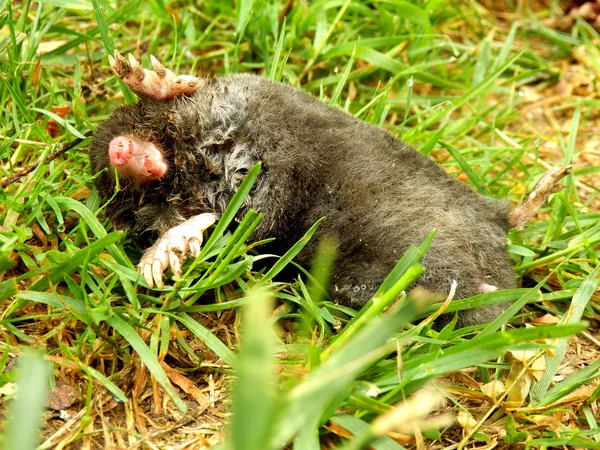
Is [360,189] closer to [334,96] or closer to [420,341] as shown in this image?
[420,341]

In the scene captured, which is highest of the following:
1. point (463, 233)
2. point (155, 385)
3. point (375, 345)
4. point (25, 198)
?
point (375, 345)

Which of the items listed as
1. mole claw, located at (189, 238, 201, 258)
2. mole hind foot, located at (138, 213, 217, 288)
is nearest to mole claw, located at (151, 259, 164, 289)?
mole hind foot, located at (138, 213, 217, 288)

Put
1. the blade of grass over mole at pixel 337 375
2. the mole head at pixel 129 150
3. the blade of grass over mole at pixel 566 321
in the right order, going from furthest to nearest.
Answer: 1. the mole head at pixel 129 150
2. the blade of grass over mole at pixel 566 321
3. the blade of grass over mole at pixel 337 375

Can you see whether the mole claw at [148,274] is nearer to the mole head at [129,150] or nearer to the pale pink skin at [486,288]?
the mole head at [129,150]

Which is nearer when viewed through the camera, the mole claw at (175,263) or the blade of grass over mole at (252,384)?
the blade of grass over mole at (252,384)

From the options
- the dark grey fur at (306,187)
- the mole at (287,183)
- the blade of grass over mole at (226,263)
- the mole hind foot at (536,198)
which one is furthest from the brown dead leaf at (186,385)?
the mole hind foot at (536,198)

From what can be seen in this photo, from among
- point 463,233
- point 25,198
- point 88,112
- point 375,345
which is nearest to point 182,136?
point 25,198

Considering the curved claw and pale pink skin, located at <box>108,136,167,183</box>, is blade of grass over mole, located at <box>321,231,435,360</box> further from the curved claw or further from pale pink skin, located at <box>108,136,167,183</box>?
pale pink skin, located at <box>108,136,167,183</box>

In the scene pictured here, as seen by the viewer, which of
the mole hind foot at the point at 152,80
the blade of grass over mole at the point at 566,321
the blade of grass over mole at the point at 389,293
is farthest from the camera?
the mole hind foot at the point at 152,80
